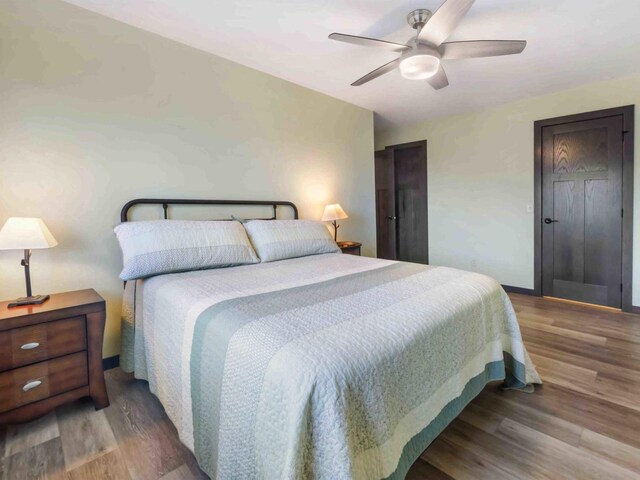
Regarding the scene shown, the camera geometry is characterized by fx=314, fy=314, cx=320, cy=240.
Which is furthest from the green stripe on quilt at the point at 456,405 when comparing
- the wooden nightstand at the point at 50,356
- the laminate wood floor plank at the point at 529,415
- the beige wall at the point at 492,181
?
the beige wall at the point at 492,181

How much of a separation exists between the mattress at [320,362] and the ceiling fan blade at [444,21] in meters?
1.37

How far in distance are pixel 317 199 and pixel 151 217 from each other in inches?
69.2

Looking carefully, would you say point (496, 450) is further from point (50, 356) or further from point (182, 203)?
point (182, 203)

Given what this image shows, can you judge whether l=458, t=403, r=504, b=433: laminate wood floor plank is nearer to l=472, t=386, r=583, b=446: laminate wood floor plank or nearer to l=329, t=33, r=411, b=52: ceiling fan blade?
l=472, t=386, r=583, b=446: laminate wood floor plank

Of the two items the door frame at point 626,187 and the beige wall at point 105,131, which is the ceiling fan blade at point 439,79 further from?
the door frame at point 626,187

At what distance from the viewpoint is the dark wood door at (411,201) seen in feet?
15.9

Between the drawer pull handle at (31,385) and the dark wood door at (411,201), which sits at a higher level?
the dark wood door at (411,201)

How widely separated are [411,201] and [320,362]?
4564 millimetres

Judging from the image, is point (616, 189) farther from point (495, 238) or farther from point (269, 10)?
point (269, 10)

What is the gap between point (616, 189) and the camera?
3238 millimetres

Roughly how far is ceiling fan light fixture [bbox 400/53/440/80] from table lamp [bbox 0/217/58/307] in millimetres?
2293

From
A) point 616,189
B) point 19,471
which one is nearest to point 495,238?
point 616,189

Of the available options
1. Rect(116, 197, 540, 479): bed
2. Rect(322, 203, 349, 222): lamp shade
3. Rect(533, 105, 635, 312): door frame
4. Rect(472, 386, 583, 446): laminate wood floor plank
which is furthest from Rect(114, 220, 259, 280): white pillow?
Rect(533, 105, 635, 312): door frame

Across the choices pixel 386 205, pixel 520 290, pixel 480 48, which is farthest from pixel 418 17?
pixel 386 205
